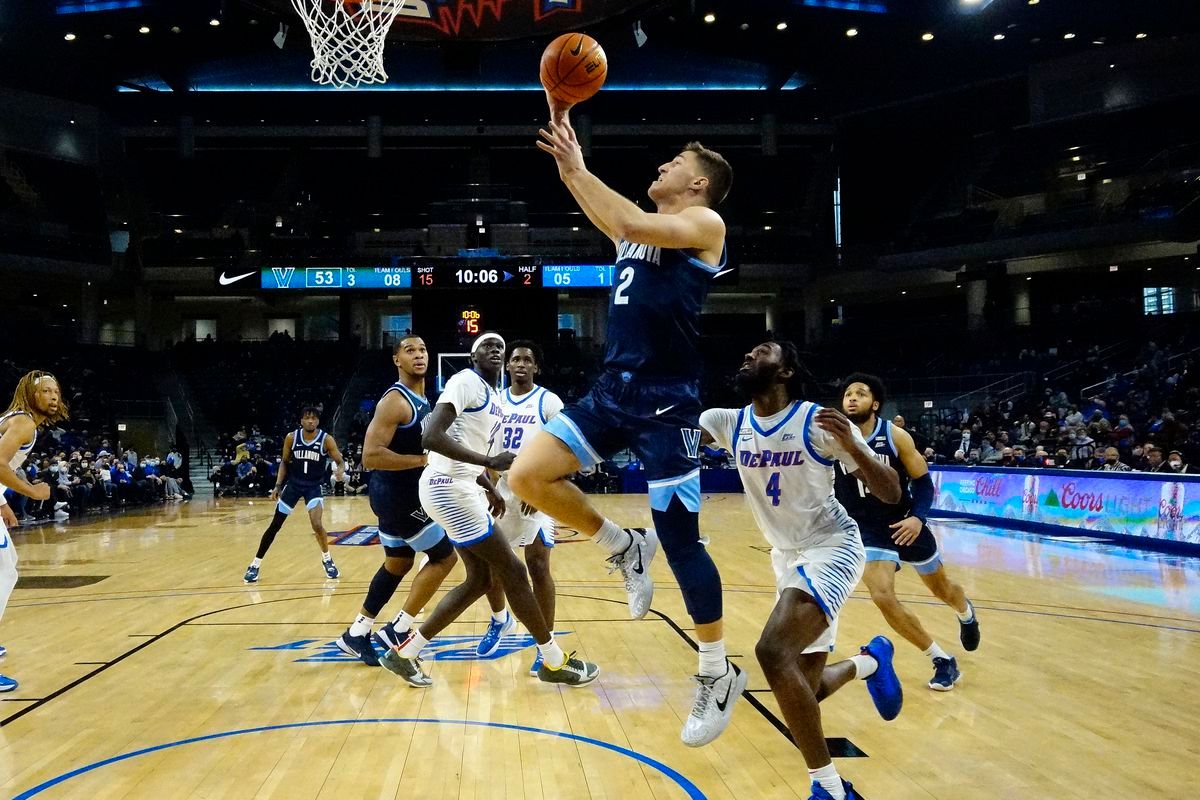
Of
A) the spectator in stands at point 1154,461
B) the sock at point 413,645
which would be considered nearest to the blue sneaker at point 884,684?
the sock at point 413,645

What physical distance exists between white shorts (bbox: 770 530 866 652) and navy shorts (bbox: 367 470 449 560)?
2870 mm

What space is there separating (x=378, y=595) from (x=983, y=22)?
2576 cm

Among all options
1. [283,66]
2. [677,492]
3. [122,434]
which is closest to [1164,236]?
[283,66]

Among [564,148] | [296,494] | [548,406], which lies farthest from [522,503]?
[296,494]

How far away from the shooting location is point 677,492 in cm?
388

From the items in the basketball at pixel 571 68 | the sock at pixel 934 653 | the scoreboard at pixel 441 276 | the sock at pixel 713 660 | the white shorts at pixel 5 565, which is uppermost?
the scoreboard at pixel 441 276

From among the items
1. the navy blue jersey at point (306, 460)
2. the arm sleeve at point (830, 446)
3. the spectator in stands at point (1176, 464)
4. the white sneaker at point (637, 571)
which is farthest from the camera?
the spectator in stands at point (1176, 464)

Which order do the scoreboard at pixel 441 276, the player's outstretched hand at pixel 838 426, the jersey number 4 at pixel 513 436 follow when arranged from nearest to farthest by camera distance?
the player's outstretched hand at pixel 838 426 < the jersey number 4 at pixel 513 436 < the scoreboard at pixel 441 276

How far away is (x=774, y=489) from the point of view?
4.08m

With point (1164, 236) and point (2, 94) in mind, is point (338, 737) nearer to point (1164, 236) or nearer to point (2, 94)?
point (1164, 236)

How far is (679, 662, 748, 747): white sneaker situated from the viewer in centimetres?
376

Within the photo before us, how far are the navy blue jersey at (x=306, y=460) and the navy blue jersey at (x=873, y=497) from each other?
7.23 m

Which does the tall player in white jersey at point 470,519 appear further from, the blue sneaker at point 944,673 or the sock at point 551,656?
the blue sneaker at point 944,673

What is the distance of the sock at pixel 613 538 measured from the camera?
409cm
